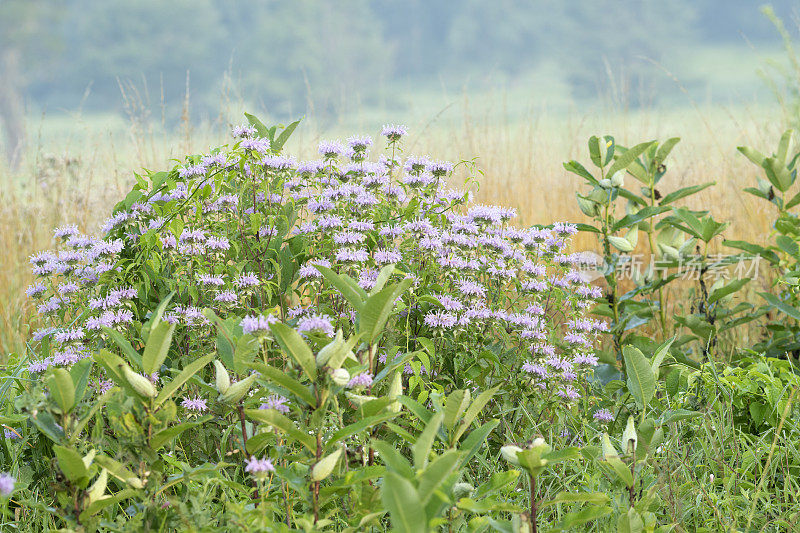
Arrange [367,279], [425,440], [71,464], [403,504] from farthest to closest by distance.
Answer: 1. [367,279]
2. [71,464]
3. [425,440]
4. [403,504]

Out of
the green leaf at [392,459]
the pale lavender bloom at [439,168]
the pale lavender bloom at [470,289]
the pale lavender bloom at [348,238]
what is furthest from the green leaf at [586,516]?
the pale lavender bloom at [439,168]

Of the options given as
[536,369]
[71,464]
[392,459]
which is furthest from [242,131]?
[392,459]

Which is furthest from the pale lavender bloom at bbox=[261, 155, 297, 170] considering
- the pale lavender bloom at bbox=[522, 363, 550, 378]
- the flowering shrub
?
the pale lavender bloom at bbox=[522, 363, 550, 378]

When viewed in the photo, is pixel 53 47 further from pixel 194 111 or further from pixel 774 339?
pixel 774 339

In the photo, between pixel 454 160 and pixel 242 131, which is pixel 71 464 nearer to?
pixel 242 131

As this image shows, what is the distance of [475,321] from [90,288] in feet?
4.22

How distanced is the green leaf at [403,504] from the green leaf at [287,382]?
32 centimetres

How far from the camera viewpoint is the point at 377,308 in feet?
3.69

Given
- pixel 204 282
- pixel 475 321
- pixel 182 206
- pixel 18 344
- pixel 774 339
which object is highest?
pixel 182 206

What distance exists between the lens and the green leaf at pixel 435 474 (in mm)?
842

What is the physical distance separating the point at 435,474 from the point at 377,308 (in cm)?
35

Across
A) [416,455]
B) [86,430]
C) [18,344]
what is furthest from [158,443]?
[18,344]

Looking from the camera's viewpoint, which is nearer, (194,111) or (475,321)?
(475,321)

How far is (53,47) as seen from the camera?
23344 mm
